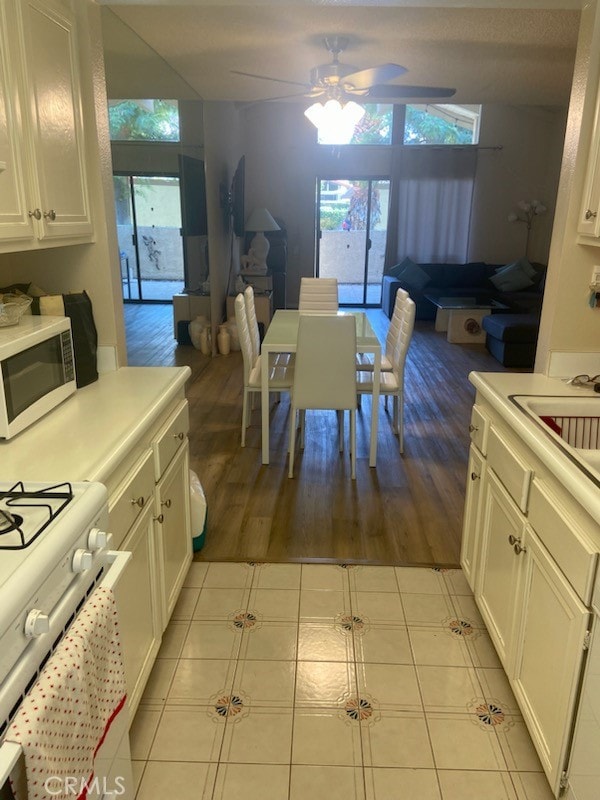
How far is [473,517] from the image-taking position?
2379 millimetres

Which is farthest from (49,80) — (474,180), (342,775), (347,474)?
(474,180)

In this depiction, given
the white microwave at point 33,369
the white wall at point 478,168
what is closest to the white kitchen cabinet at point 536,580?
the white microwave at point 33,369

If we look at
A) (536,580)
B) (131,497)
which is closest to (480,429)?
(536,580)

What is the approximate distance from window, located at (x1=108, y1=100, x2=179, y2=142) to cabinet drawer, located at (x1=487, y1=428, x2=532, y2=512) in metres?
2.87

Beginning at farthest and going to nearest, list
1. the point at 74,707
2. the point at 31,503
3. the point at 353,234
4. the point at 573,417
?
1. the point at 353,234
2. the point at 573,417
3. the point at 31,503
4. the point at 74,707

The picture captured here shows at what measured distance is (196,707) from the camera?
6.35 feet

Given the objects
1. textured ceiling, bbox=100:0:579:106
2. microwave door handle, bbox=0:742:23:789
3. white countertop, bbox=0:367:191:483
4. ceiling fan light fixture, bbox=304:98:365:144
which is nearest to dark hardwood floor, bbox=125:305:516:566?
white countertop, bbox=0:367:191:483

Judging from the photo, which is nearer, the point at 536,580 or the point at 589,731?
the point at 589,731

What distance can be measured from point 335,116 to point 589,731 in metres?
3.69

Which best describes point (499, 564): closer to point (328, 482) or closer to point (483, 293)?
point (328, 482)

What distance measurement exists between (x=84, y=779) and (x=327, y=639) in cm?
130

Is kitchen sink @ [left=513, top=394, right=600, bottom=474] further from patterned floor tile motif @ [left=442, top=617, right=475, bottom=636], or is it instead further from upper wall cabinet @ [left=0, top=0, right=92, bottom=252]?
upper wall cabinet @ [left=0, top=0, right=92, bottom=252]

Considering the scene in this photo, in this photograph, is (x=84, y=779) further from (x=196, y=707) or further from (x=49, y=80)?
(x=49, y=80)

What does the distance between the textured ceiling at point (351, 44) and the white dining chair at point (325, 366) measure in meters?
1.52
